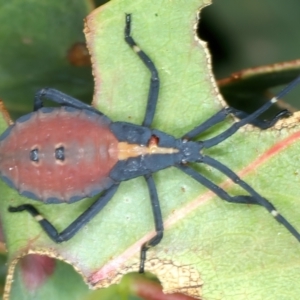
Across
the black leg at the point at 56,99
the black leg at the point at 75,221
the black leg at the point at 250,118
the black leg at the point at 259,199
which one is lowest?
the black leg at the point at 259,199

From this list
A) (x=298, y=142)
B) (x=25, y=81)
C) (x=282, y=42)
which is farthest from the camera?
(x=282, y=42)

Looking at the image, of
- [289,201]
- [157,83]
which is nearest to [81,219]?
[157,83]

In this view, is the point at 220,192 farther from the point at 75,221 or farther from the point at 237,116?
the point at 75,221

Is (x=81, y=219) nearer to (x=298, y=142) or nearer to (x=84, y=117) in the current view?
(x=84, y=117)

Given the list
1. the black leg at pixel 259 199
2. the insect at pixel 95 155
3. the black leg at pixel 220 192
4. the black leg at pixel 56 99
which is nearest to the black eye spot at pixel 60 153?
the insect at pixel 95 155

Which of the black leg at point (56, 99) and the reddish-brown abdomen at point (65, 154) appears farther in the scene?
the black leg at point (56, 99)

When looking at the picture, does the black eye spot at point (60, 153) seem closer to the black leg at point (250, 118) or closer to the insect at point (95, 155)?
the insect at point (95, 155)
